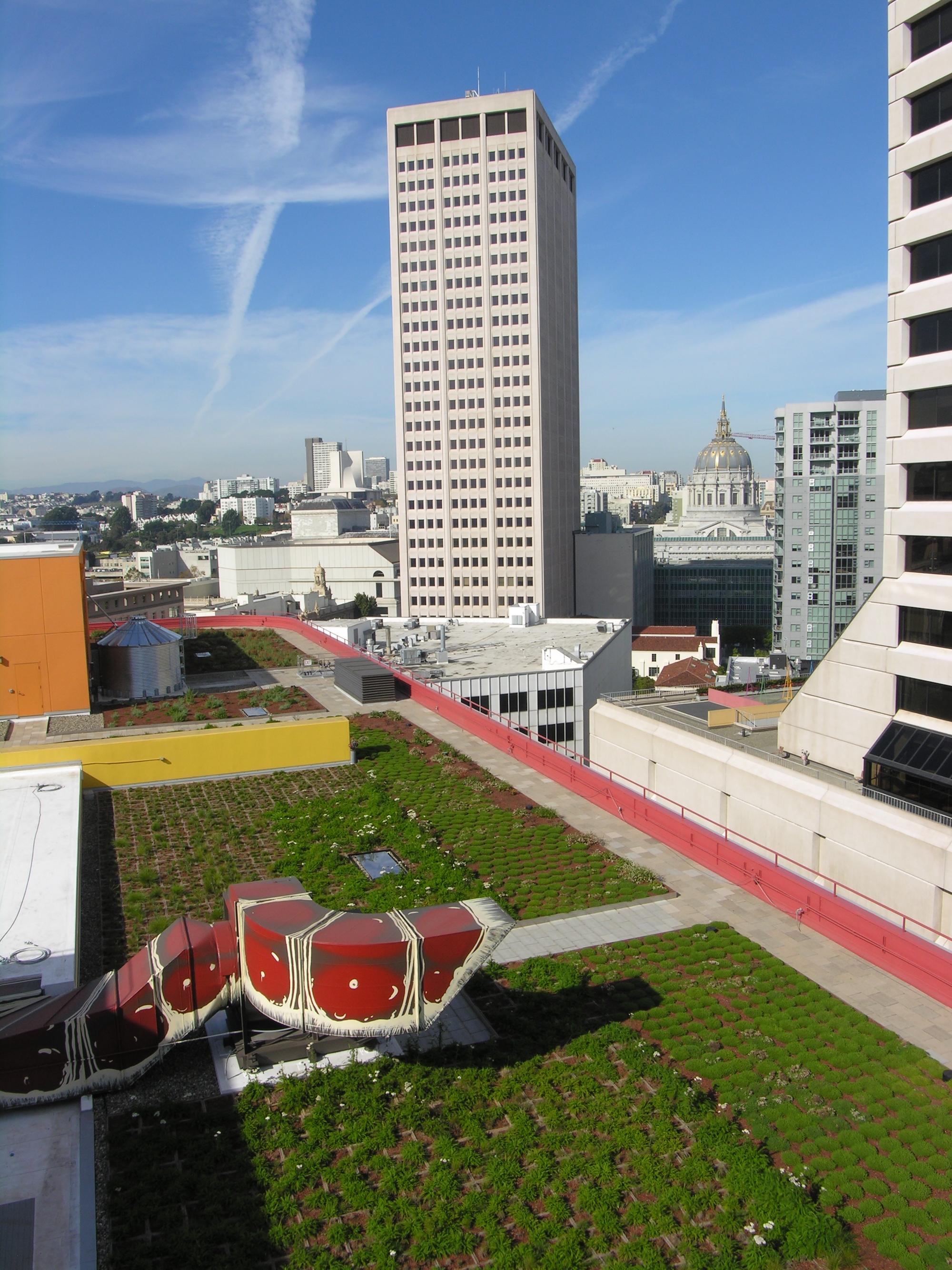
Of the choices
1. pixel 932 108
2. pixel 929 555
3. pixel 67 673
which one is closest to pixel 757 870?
pixel 929 555

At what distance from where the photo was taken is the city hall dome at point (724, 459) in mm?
186125

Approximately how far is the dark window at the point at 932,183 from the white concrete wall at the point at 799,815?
647 inches

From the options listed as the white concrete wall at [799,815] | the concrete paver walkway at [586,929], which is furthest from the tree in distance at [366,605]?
the concrete paver walkway at [586,929]

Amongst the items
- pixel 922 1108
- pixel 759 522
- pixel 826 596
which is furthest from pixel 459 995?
pixel 759 522

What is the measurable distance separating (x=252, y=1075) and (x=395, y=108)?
9241cm

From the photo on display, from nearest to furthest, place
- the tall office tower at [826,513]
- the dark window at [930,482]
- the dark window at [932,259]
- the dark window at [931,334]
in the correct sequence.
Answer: the dark window at [932,259], the dark window at [931,334], the dark window at [930,482], the tall office tower at [826,513]

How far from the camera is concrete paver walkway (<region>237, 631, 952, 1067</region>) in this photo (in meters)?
14.6

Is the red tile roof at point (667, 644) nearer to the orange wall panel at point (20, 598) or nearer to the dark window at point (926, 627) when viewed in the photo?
the dark window at point (926, 627)

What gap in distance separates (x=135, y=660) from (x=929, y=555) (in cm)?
2822

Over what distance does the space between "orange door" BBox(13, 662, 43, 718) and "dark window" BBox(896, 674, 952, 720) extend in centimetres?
2810

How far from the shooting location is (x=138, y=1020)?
1230 centimetres

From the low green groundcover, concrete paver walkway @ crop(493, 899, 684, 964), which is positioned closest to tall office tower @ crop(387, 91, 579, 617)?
concrete paver walkway @ crop(493, 899, 684, 964)

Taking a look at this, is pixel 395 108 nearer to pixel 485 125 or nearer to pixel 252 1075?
pixel 485 125

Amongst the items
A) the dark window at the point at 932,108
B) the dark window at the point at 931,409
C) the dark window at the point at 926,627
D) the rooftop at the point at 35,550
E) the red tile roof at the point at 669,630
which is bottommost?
the red tile roof at the point at 669,630
